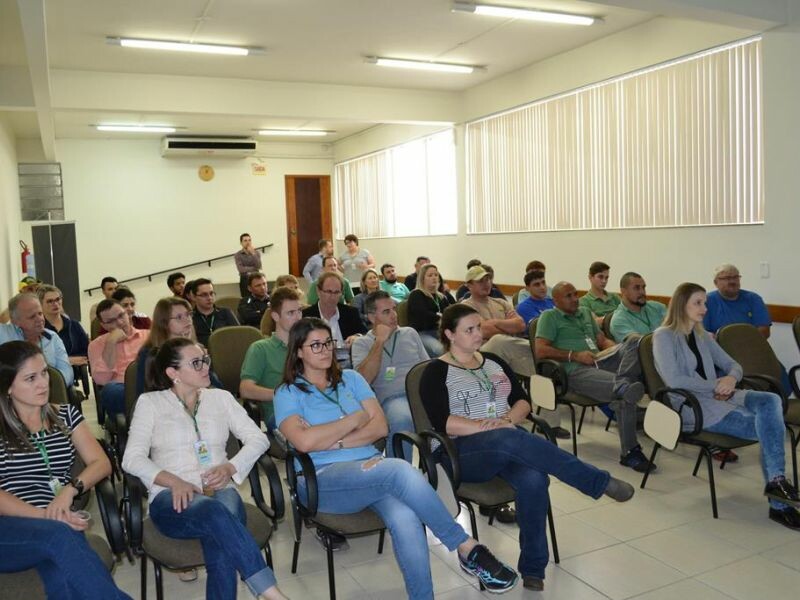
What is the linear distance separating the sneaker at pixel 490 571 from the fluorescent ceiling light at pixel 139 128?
10.7m

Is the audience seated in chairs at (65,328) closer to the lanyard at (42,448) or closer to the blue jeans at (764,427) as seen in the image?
the lanyard at (42,448)

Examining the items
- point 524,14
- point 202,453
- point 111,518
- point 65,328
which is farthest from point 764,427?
point 65,328

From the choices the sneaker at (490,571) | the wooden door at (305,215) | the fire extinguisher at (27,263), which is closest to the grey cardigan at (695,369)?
the sneaker at (490,571)

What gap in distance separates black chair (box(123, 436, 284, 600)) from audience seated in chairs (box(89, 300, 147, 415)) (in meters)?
1.90

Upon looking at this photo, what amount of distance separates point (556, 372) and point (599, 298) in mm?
1635

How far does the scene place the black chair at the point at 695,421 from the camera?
11.8 ft

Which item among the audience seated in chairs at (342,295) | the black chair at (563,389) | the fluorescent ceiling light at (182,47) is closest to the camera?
the black chair at (563,389)

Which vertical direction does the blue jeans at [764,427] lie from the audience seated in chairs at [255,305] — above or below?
below

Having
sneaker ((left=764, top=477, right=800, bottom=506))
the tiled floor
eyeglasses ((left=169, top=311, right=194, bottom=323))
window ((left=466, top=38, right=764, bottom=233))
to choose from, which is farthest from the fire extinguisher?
sneaker ((left=764, top=477, right=800, bottom=506))

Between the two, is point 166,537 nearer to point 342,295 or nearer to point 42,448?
point 42,448

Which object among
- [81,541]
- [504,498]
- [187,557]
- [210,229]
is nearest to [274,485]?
[187,557]

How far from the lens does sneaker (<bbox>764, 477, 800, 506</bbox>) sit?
340 cm

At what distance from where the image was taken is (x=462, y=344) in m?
3.28

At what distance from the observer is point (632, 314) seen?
5.35 meters
